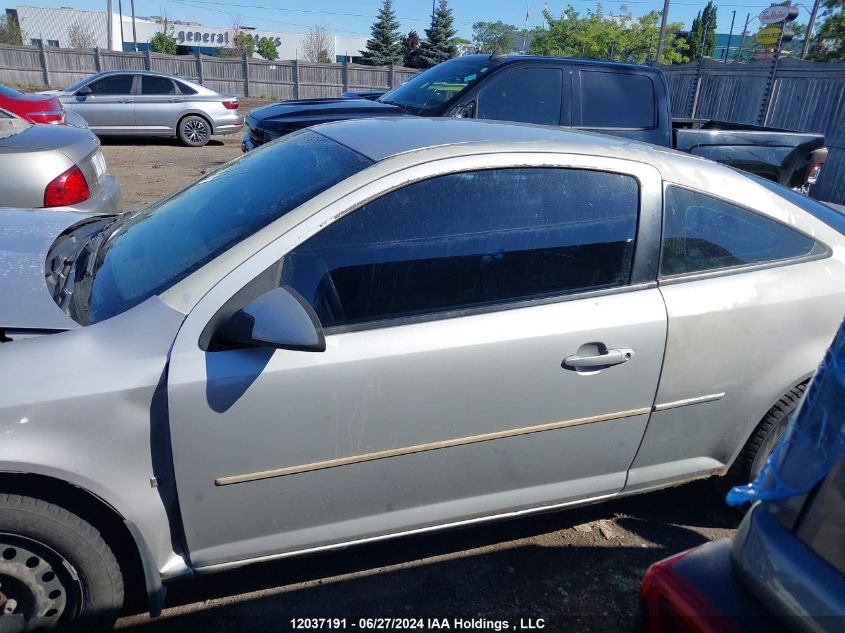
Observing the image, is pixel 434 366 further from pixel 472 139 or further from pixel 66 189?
pixel 66 189

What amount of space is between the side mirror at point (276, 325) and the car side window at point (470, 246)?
0.52 feet

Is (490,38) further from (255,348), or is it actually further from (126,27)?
(255,348)

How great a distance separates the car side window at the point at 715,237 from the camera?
2.48 m

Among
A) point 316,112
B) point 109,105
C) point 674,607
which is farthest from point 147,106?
point 674,607

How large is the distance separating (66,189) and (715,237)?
4151 millimetres

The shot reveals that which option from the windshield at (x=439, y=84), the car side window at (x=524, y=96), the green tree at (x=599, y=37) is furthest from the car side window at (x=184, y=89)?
the green tree at (x=599, y=37)

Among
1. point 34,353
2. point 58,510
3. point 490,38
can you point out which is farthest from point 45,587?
point 490,38

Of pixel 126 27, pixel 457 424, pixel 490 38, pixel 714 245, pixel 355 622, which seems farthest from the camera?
pixel 490 38

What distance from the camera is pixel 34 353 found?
1.90 meters

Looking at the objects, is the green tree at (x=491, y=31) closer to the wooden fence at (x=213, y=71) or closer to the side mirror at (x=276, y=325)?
the wooden fence at (x=213, y=71)

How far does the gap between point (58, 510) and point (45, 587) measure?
0.27m

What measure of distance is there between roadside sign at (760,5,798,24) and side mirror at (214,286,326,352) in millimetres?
16895

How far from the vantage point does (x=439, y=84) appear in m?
7.09

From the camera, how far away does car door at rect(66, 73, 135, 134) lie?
13102mm
